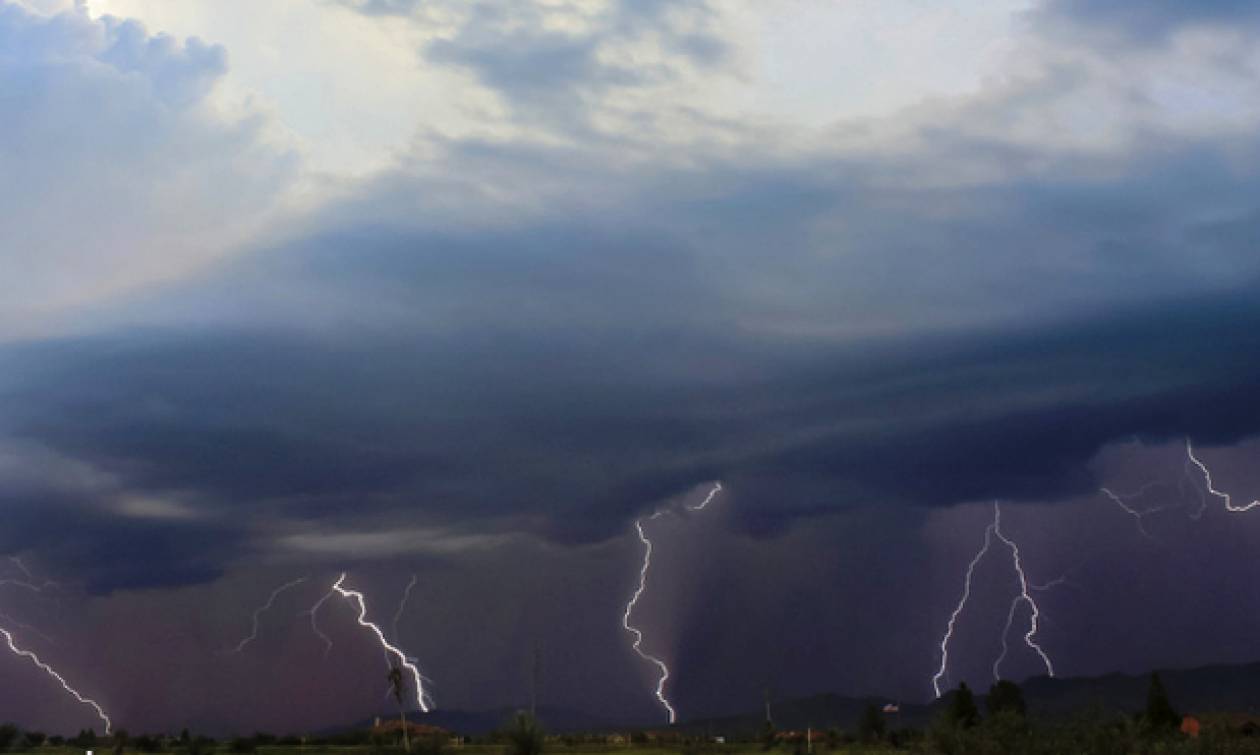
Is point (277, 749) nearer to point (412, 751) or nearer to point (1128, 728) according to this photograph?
point (412, 751)

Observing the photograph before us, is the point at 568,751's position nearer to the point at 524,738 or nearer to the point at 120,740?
the point at 524,738

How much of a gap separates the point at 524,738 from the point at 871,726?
59.9 m

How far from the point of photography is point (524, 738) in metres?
101

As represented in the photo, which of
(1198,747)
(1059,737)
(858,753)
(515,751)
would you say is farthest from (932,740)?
(858,753)

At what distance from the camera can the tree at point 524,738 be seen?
100m

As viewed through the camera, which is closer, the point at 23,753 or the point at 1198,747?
the point at 1198,747

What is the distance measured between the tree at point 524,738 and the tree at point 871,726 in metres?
51.6

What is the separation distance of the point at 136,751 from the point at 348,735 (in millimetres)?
28069

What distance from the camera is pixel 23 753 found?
129250 mm

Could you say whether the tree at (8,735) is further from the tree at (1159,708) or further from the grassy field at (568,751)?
the tree at (1159,708)

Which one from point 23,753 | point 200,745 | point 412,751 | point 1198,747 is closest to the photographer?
point 1198,747

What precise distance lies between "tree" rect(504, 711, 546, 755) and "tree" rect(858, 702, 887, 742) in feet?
169

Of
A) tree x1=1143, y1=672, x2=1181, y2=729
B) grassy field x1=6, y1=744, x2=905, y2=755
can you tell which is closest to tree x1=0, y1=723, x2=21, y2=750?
grassy field x1=6, y1=744, x2=905, y2=755

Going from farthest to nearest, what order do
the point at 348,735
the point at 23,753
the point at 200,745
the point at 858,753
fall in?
the point at 348,735 → the point at 200,745 → the point at 23,753 → the point at 858,753
